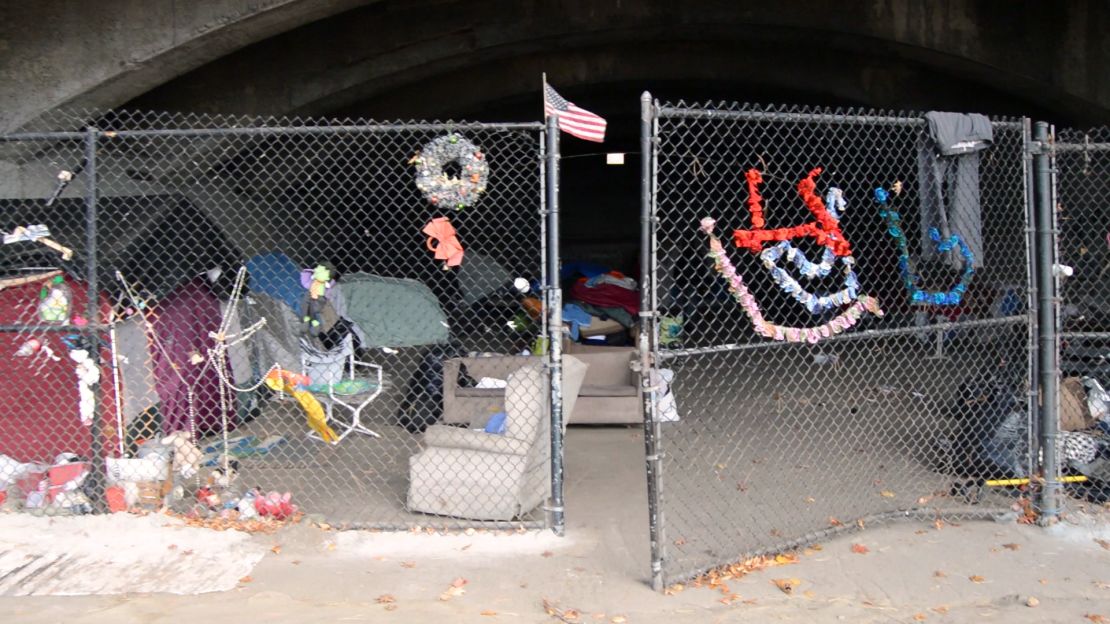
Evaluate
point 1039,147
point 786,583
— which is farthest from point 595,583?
point 1039,147

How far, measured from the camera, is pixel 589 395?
8.31m

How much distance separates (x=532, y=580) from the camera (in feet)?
15.2

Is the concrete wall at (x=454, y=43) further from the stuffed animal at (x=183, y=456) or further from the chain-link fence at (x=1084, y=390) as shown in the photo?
the stuffed animal at (x=183, y=456)

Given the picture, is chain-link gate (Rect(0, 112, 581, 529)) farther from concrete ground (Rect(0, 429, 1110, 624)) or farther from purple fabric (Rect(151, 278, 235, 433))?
concrete ground (Rect(0, 429, 1110, 624))

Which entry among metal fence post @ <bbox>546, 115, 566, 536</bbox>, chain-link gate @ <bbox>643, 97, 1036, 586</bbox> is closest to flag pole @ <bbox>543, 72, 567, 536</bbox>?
metal fence post @ <bbox>546, 115, 566, 536</bbox>

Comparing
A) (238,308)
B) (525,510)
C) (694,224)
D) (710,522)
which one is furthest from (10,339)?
(694,224)

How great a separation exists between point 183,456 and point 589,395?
12.0ft

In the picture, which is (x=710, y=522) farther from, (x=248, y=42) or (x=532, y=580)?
(x=248, y=42)

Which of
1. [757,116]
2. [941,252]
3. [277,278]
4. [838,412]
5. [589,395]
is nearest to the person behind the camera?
[757,116]

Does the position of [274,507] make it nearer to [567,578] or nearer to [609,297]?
[567,578]

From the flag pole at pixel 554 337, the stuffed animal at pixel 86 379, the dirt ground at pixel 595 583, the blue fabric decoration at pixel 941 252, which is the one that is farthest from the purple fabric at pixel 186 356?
the blue fabric decoration at pixel 941 252

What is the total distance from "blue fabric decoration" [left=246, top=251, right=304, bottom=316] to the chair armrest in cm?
458

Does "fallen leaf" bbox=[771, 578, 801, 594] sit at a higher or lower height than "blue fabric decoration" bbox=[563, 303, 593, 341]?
lower

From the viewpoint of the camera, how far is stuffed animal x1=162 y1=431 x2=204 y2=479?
5867mm
